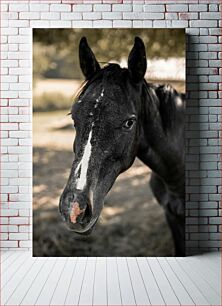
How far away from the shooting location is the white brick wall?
15.5 feet

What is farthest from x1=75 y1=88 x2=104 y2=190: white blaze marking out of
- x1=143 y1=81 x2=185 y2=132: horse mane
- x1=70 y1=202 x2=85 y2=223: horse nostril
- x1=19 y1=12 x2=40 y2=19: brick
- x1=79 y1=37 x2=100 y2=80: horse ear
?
x1=19 y1=12 x2=40 y2=19: brick

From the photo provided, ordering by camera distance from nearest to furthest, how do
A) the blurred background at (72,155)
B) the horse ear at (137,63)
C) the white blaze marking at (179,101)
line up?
the horse ear at (137,63)
the white blaze marking at (179,101)
the blurred background at (72,155)

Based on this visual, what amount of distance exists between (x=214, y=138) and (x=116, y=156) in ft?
4.45

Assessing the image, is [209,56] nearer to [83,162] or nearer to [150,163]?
[150,163]

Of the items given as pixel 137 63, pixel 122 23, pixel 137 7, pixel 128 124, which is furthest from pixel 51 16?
pixel 128 124

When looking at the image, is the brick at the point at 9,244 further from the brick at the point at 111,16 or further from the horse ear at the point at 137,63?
the brick at the point at 111,16

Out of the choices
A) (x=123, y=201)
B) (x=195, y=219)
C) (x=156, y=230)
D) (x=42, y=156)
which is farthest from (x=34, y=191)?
(x=195, y=219)

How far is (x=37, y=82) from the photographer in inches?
183

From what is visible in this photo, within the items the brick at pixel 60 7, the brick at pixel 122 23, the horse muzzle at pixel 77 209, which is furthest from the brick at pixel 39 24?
the horse muzzle at pixel 77 209

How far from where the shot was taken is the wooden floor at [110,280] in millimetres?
3408

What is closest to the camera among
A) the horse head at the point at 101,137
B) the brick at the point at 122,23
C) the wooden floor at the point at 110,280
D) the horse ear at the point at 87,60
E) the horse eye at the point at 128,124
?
the wooden floor at the point at 110,280

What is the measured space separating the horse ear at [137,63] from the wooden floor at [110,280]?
1415 millimetres

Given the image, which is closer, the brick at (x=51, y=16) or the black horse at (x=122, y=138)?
the black horse at (x=122, y=138)

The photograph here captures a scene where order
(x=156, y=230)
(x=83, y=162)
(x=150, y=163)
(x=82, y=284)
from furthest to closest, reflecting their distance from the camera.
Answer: (x=156, y=230)
(x=150, y=163)
(x=82, y=284)
(x=83, y=162)
